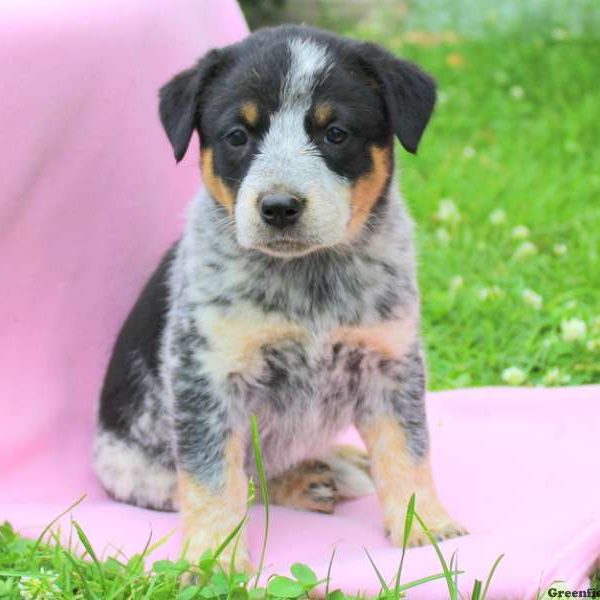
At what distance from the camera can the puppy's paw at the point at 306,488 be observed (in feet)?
12.7

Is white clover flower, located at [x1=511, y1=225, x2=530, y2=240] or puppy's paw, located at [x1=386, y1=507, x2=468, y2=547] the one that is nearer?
puppy's paw, located at [x1=386, y1=507, x2=468, y2=547]

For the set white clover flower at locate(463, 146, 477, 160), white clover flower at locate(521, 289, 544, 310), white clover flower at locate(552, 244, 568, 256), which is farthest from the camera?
white clover flower at locate(463, 146, 477, 160)

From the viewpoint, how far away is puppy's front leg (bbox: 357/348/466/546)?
140 inches

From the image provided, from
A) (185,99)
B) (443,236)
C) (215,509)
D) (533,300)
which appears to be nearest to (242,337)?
(215,509)

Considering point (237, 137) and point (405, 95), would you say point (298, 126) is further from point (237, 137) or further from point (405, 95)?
point (405, 95)

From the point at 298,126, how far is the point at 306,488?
51.6 inches

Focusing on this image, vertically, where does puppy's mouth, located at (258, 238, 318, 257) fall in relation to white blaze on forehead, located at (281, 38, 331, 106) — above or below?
below

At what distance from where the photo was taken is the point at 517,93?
8.83 metres

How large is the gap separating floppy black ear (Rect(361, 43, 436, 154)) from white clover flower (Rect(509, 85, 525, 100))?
566 centimetres

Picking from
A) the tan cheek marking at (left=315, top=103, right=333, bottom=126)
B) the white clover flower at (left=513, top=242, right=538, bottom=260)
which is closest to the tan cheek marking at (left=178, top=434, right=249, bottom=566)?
the tan cheek marking at (left=315, top=103, right=333, bottom=126)

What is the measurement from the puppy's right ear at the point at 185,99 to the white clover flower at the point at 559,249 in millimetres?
3009

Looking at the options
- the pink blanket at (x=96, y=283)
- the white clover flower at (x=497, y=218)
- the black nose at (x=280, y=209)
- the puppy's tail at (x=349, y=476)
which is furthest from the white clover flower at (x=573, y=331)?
the black nose at (x=280, y=209)

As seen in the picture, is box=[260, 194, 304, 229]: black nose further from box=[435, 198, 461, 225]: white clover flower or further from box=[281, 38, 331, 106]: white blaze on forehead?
Answer: box=[435, 198, 461, 225]: white clover flower

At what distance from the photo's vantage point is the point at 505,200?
6.89 meters
